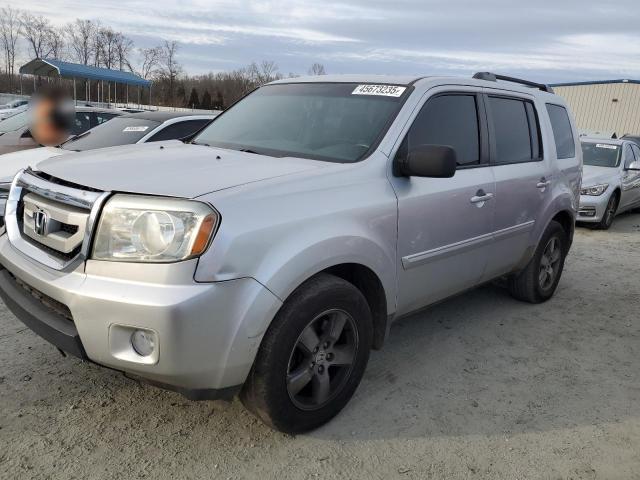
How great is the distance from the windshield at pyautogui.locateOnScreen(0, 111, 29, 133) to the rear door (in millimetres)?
7559

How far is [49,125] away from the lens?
8188mm

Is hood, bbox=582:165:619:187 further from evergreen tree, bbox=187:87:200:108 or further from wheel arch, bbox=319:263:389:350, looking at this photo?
evergreen tree, bbox=187:87:200:108

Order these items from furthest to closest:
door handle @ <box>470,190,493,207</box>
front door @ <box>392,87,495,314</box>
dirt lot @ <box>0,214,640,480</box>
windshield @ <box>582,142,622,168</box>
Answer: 1. windshield @ <box>582,142,622,168</box>
2. door handle @ <box>470,190,493,207</box>
3. front door @ <box>392,87,495,314</box>
4. dirt lot @ <box>0,214,640,480</box>

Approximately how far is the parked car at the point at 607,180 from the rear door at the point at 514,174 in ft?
17.7

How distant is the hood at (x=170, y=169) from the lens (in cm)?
242

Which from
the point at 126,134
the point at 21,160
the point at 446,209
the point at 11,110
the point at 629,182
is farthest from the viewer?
the point at 11,110

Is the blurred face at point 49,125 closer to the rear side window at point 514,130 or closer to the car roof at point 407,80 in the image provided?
the car roof at point 407,80

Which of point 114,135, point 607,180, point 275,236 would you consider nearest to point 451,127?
point 275,236

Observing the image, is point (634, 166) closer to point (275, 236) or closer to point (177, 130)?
point (177, 130)

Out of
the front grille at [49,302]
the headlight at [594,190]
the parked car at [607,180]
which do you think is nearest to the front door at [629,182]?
the parked car at [607,180]

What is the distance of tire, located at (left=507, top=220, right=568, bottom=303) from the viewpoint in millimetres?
4840

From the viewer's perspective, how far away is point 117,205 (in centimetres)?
233

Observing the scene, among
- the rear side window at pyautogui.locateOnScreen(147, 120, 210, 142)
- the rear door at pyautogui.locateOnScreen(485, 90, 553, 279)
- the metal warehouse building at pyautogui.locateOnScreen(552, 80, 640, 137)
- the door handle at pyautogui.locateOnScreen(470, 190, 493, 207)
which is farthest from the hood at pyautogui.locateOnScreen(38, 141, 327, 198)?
the metal warehouse building at pyautogui.locateOnScreen(552, 80, 640, 137)

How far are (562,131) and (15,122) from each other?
825 centimetres
